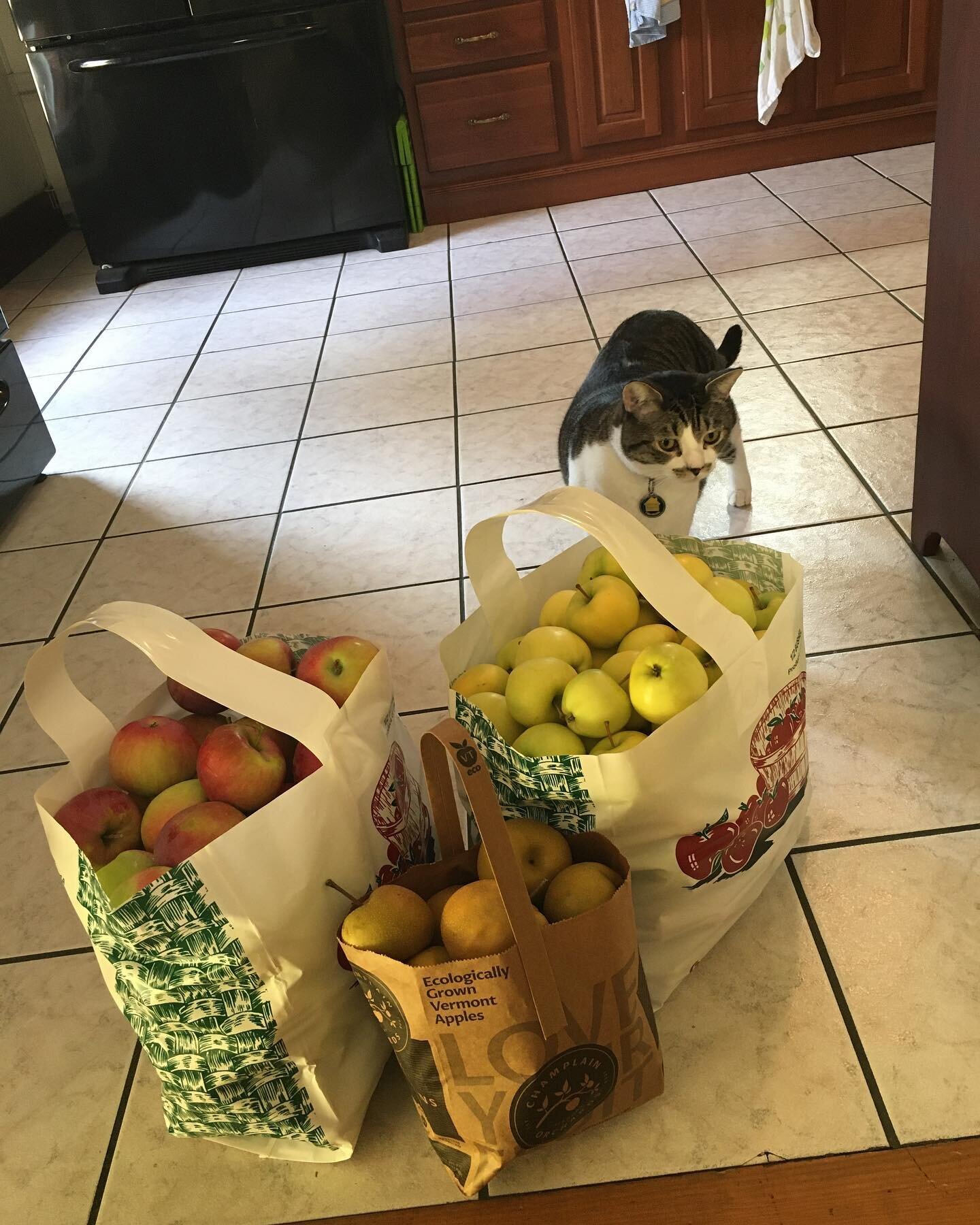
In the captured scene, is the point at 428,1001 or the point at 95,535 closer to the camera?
the point at 428,1001

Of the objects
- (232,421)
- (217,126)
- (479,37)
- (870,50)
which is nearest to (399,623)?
(232,421)

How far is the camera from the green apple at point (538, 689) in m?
0.98

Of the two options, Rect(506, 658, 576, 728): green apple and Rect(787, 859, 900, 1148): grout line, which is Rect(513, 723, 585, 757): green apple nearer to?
Rect(506, 658, 576, 728): green apple

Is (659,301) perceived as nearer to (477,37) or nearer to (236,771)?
(477,37)

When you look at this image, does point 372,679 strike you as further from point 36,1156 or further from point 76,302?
point 76,302

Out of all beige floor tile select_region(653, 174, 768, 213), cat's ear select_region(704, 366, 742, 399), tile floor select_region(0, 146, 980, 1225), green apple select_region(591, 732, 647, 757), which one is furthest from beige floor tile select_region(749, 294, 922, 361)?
green apple select_region(591, 732, 647, 757)

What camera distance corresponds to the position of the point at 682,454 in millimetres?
1516

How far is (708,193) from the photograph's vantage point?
3.69m

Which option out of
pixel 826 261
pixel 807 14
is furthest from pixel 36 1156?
pixel 807 14

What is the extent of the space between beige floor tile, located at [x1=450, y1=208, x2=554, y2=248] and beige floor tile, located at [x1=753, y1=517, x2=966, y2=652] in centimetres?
225

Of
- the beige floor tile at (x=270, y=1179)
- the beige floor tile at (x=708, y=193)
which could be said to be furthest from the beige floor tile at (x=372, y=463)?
the beige floor tile at (x=708, y=193)

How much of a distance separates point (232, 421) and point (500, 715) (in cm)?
182

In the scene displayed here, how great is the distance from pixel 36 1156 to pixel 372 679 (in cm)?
60

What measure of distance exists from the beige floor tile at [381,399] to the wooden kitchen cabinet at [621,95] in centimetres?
153
